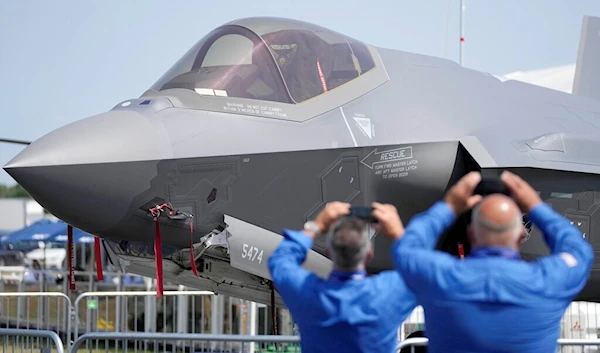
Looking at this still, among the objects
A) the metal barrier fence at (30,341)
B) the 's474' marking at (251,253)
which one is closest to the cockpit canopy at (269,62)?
the 's474' marking at (251,253)

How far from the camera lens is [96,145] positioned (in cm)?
632

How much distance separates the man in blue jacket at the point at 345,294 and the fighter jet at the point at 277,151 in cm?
285

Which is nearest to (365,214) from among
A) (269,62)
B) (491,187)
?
(491,187)

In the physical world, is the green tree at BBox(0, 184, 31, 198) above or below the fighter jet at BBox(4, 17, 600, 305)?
above

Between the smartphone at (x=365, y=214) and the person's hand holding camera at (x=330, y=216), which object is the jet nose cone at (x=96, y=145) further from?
the smartphone at (x=365, y=214)

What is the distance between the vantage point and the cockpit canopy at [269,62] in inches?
278

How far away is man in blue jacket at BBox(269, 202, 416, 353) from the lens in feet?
11.4

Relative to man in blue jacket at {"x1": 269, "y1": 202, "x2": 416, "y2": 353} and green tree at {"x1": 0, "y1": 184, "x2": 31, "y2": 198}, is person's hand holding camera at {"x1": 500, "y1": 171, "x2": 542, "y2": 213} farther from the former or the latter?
green tree at {"x1": 0, "y1": 184, "x2": 31, "y2": 198}

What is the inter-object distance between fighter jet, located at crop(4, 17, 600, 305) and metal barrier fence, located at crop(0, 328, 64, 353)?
2.82ft

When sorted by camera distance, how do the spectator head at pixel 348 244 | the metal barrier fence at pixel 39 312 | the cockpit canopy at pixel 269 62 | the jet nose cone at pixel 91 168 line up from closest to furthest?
the spectator head at pixel 348 244, the jet nose cone at pixel 91 168, the cockpit canopy at pixel 269 62, the metal barrier fence at pixel 39 312

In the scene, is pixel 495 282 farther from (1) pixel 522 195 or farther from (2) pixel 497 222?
(1) pixel 522 195

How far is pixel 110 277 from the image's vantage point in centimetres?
2188

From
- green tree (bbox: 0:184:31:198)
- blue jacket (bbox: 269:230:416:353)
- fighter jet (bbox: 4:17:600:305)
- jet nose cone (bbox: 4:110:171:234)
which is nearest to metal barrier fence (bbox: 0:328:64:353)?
fighter jet (bbox: 4:17:600:305)

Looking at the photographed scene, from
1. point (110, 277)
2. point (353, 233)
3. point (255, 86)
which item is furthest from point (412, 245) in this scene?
point (110, 277)
